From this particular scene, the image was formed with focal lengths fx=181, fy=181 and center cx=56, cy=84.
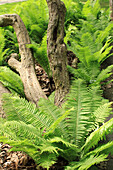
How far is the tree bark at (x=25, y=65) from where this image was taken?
281 cm

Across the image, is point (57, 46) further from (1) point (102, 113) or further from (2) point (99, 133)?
(2) point (99, 133)

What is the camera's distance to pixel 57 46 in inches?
102

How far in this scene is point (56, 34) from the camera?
8.64 ft

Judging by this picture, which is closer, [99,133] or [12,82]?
[99,133]

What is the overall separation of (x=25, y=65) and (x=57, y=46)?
922 mm

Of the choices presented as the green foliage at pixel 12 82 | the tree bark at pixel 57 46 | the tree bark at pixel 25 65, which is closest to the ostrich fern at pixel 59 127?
the tree bark at pixel 57 46

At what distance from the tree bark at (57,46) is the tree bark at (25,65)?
1.06 ft

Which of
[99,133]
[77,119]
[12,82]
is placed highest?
[12,82]

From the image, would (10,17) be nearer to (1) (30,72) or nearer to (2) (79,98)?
(1) (30,72)

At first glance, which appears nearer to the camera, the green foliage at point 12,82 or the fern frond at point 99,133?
the fern frond at point 99,133

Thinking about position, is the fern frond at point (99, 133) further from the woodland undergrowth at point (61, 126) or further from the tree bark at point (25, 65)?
the tree bark at point (25, 65)

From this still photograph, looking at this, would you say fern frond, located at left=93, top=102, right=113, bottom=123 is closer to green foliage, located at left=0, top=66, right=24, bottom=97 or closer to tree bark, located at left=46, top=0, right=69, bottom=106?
tree bark, located at left=46, top=0, right=69, bottom=106

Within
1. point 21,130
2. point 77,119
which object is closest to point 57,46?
point 77,119

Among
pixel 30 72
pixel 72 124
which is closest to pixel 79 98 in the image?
pixel 72 124
